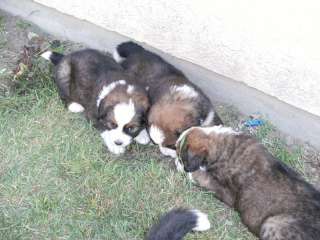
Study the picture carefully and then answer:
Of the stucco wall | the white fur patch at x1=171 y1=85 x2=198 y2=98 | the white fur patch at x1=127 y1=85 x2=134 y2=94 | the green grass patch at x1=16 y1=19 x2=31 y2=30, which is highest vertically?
the stucco wall

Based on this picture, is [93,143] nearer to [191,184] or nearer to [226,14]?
[191,184]

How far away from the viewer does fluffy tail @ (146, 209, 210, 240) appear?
3105 mm

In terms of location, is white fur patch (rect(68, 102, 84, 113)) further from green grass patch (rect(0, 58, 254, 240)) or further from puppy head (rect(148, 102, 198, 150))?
puppy head (rect(148, 102, 198, 150))

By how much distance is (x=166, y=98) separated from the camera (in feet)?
12.7

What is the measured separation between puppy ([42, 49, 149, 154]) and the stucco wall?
18.3 inches

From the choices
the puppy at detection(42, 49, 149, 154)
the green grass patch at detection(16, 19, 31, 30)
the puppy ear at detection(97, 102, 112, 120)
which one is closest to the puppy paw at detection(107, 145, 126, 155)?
the puppy at detection(42, 49, 149, 154)

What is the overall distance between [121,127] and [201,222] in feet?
2.86

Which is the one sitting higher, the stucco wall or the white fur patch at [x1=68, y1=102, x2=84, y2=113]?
the stucco wall

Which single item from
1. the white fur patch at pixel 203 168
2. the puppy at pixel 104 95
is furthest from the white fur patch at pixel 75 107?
the white fur patch at pixel 203 168

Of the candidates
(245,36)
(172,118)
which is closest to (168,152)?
(172,118)

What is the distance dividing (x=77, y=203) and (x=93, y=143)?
581 mm

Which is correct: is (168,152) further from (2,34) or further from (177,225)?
(2,34)

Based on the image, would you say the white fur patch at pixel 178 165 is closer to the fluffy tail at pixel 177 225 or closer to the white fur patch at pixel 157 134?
the white fur patch at pixel 157 134

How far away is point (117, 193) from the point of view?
3730 millimetres
